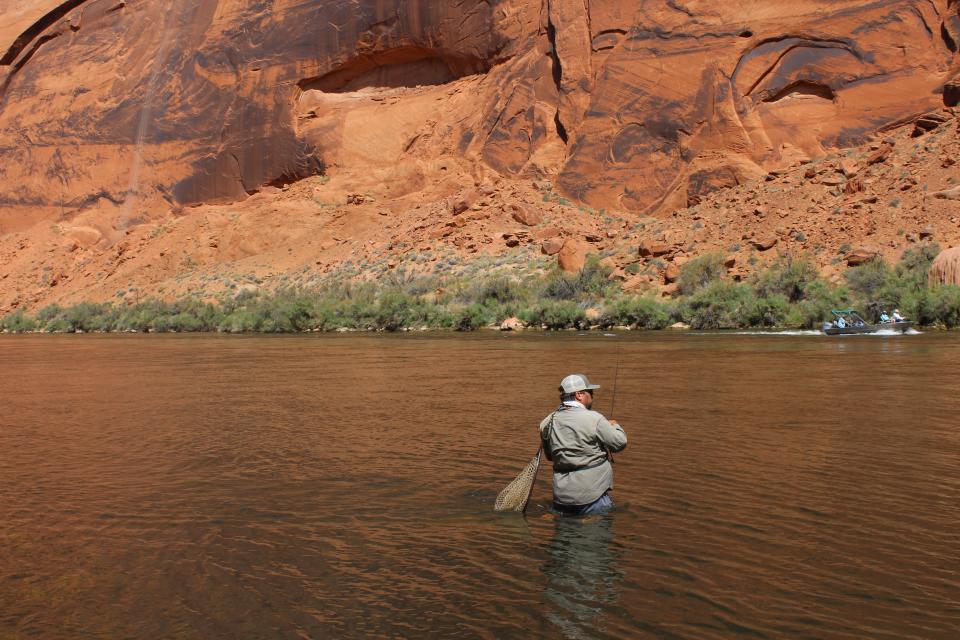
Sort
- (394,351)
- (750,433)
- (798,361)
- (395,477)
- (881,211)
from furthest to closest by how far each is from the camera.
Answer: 1. (881,211)
2. (394,351)
3. (798,361)
4. (750,433)
5. (395,477)

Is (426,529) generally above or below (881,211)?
below

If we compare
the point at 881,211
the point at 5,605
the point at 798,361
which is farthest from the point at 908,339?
the point at 5,605

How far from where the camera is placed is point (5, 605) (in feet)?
17.3

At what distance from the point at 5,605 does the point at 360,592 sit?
2171 millimetres

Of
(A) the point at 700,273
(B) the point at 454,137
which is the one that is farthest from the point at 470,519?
(B) the point at 454,137

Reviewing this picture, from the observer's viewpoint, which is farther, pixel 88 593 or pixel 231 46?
pixel 231 46

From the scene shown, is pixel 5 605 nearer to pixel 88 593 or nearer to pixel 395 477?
pixel 88 593

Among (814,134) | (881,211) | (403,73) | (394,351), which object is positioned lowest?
(394,351)

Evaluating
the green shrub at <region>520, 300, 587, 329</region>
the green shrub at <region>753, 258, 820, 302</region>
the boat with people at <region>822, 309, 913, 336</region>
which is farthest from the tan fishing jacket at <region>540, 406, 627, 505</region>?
the green shrub at <region>753, 258, 820, 302</region>

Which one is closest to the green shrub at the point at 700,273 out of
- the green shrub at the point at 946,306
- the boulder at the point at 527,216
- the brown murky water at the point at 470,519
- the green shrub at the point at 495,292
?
the green shrub at the point at 495,292

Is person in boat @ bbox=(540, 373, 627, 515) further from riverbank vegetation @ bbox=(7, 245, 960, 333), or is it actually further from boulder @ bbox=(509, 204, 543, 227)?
boulder @ bbox=(509, 204, 543, 227)

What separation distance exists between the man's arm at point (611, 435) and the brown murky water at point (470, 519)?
2.18 ft

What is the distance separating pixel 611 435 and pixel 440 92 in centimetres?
5212

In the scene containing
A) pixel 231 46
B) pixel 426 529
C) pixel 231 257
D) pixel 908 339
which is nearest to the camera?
pixel 426 529
